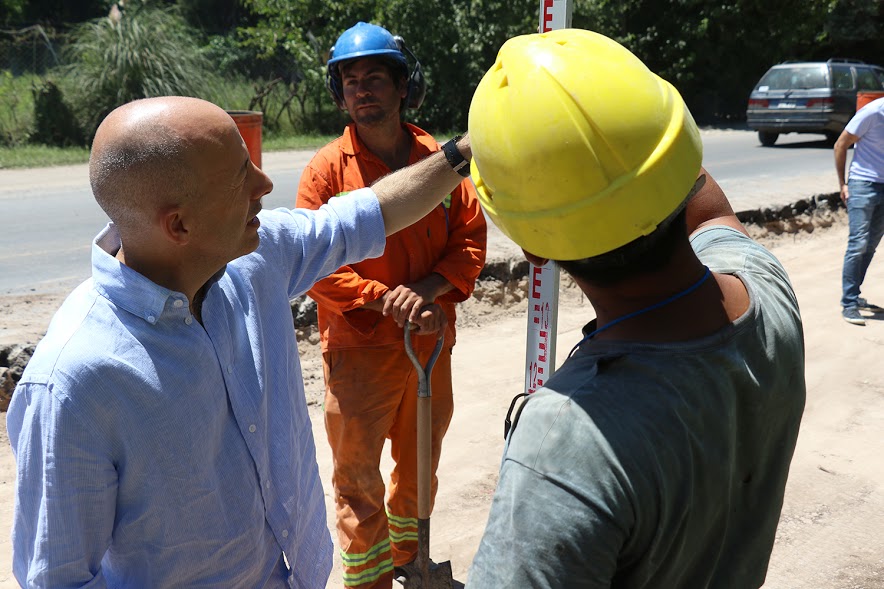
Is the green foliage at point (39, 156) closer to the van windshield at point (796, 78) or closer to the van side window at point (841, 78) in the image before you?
the van windshield at point (796, 78)

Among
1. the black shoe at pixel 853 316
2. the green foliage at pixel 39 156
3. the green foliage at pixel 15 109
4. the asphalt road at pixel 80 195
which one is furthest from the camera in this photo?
the green foliage at pixel 15 109

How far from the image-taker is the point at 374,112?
374cm

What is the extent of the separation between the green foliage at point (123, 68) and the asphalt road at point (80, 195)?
3.51 m

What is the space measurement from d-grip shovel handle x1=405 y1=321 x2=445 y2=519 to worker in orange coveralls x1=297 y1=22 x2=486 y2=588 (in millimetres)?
115

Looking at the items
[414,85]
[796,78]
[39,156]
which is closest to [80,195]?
[39,156]

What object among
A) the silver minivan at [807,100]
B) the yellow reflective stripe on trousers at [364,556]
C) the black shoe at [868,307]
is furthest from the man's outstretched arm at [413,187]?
the silver minivan at [807,100]

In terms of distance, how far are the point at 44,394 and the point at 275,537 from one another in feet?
2.40

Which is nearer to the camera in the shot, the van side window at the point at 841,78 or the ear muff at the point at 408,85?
the ear muff at the point at 408,85

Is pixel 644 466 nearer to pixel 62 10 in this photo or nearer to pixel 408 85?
pixel 408 85

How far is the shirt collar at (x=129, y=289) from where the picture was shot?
6.45 feet

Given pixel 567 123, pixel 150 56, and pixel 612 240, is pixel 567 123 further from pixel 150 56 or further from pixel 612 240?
pixel 150 56

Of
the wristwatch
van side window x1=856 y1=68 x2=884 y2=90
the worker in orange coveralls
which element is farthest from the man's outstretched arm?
van side window x1=856 y1=68 x2=884 y2=90

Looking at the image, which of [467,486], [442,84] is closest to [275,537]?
[467,486]

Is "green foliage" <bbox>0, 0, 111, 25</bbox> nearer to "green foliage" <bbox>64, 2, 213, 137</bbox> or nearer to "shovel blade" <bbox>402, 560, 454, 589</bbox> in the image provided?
"green foliage" <bbox>64, 2, 213, 137</bbox>
